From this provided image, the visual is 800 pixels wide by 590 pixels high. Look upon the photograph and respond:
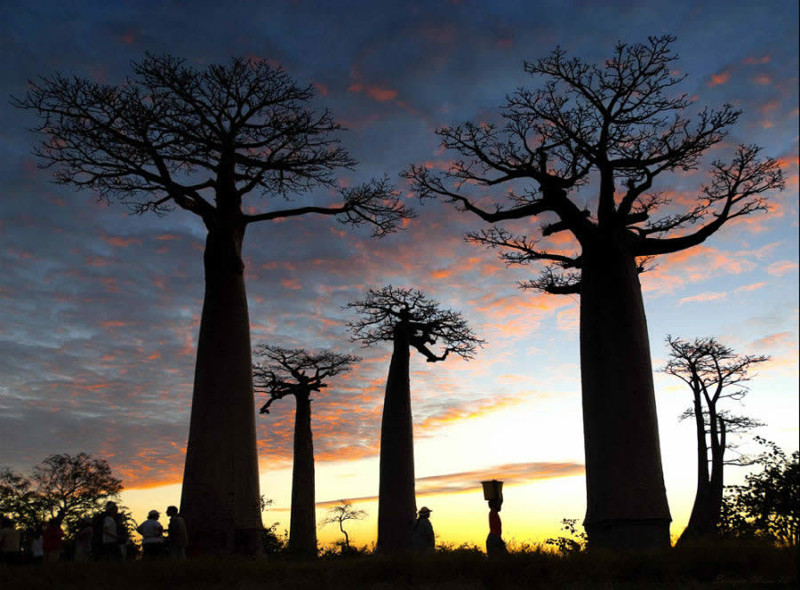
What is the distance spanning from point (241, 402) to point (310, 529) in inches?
560

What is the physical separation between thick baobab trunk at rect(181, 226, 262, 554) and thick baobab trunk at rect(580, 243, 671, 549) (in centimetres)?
574

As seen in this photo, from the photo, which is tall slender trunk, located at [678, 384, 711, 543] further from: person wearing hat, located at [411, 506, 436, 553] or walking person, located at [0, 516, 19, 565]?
walking person, located at [0, 516, 19, 565]

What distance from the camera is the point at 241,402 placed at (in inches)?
553

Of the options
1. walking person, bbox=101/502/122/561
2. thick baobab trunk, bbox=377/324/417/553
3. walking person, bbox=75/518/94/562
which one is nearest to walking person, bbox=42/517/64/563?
walking person, bbox=75/518/94/562

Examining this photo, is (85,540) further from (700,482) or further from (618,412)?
(700,482)

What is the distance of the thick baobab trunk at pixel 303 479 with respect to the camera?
26.7 meters

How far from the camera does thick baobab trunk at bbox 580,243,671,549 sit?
1247 cm

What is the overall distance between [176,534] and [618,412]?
7191 mm

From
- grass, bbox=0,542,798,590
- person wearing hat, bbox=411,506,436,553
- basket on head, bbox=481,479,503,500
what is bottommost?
grass, bbox=0,542,798,590

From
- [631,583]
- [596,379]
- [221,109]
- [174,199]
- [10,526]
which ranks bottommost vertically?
[631,583]

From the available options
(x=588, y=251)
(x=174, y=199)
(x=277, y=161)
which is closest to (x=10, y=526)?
(x=174, y=199)

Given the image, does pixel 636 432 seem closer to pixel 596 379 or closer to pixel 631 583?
pixel 596 379

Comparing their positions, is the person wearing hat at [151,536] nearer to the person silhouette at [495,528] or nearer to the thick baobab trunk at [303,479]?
the person silhouette at [495,528]

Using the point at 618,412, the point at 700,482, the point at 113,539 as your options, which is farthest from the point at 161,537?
the point at 700,482
